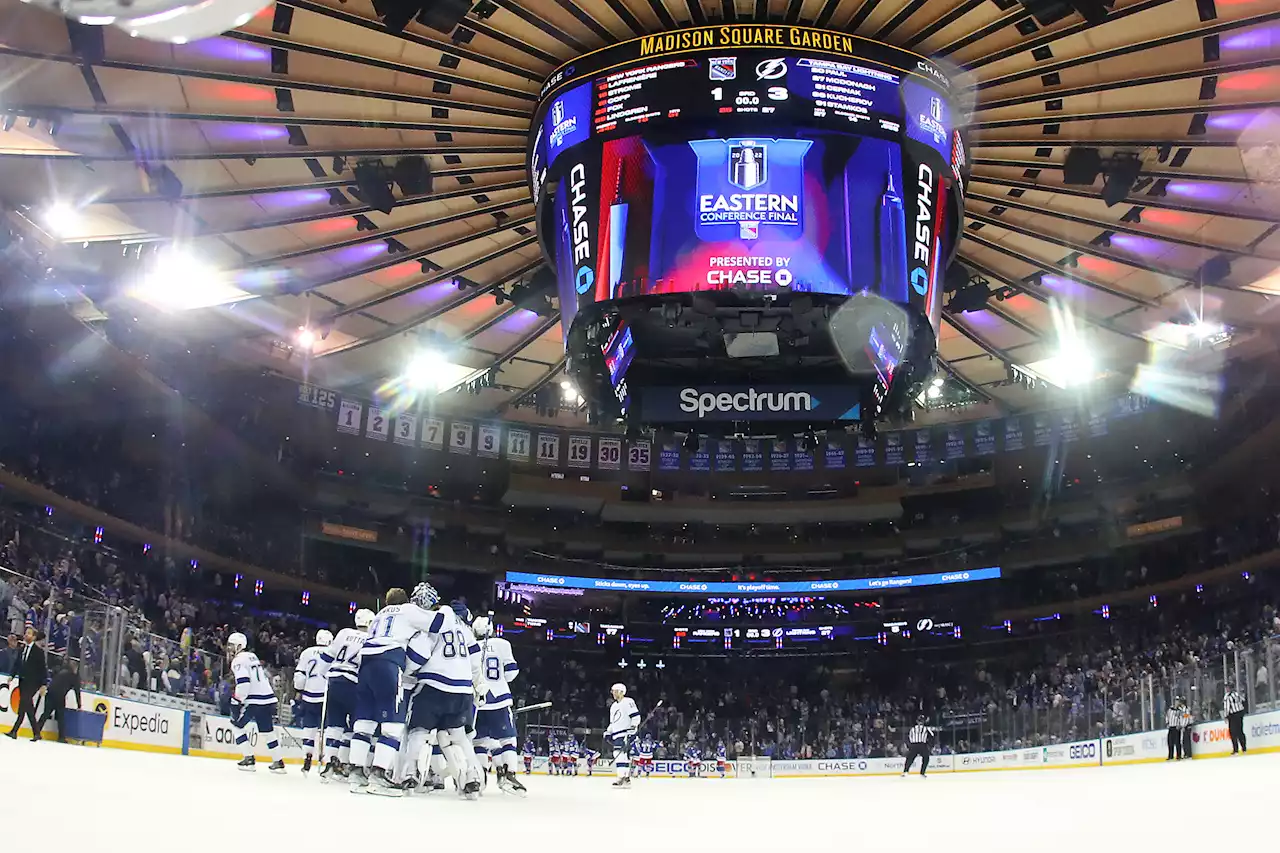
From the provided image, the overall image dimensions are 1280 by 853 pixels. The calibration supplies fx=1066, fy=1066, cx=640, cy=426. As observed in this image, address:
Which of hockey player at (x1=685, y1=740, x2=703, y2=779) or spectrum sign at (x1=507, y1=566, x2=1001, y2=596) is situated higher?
spectrum sign at (x1=507, y1=566, x2=1001, y2=596)

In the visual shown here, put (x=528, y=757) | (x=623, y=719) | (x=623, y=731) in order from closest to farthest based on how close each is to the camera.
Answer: (x=623, y=731)
(x=623, y=719)
(x=528, y=757)

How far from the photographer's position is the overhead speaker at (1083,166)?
15.9 m

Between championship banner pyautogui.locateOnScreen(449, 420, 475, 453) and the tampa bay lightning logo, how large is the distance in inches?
1005

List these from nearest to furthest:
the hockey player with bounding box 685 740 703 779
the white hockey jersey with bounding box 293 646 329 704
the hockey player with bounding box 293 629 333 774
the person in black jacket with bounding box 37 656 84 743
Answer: the white hockey jersey with bounding box 293 646 329 704, the hockey player with bounding box 293 629 333 774, the person in black jacket with bounding box 37 656 84 743, the hockey player with bounding box 685 740 703 779

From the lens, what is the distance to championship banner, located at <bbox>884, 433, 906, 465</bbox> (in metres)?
39.5

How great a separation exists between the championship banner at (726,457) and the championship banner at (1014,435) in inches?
393

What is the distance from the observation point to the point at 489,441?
125ft

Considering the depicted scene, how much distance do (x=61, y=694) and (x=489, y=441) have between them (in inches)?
934

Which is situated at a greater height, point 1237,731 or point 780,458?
point 780,458

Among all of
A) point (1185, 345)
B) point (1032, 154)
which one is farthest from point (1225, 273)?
point (1032, 154)

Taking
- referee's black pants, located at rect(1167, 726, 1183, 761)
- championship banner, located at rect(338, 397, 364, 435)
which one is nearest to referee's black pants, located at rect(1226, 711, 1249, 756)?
referee's black pants, located at rect(1167, 726, 1183, 761)

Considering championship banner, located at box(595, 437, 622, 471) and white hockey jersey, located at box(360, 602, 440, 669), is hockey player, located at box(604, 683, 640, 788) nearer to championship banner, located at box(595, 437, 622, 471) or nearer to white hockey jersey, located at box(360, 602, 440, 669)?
white hockey jersey, located at box(360, 602, 440, 669)

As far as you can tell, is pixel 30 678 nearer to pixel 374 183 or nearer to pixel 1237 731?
pixel 374 183

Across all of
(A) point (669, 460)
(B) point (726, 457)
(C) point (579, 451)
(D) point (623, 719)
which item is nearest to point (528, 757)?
(D) point (623, 719)
